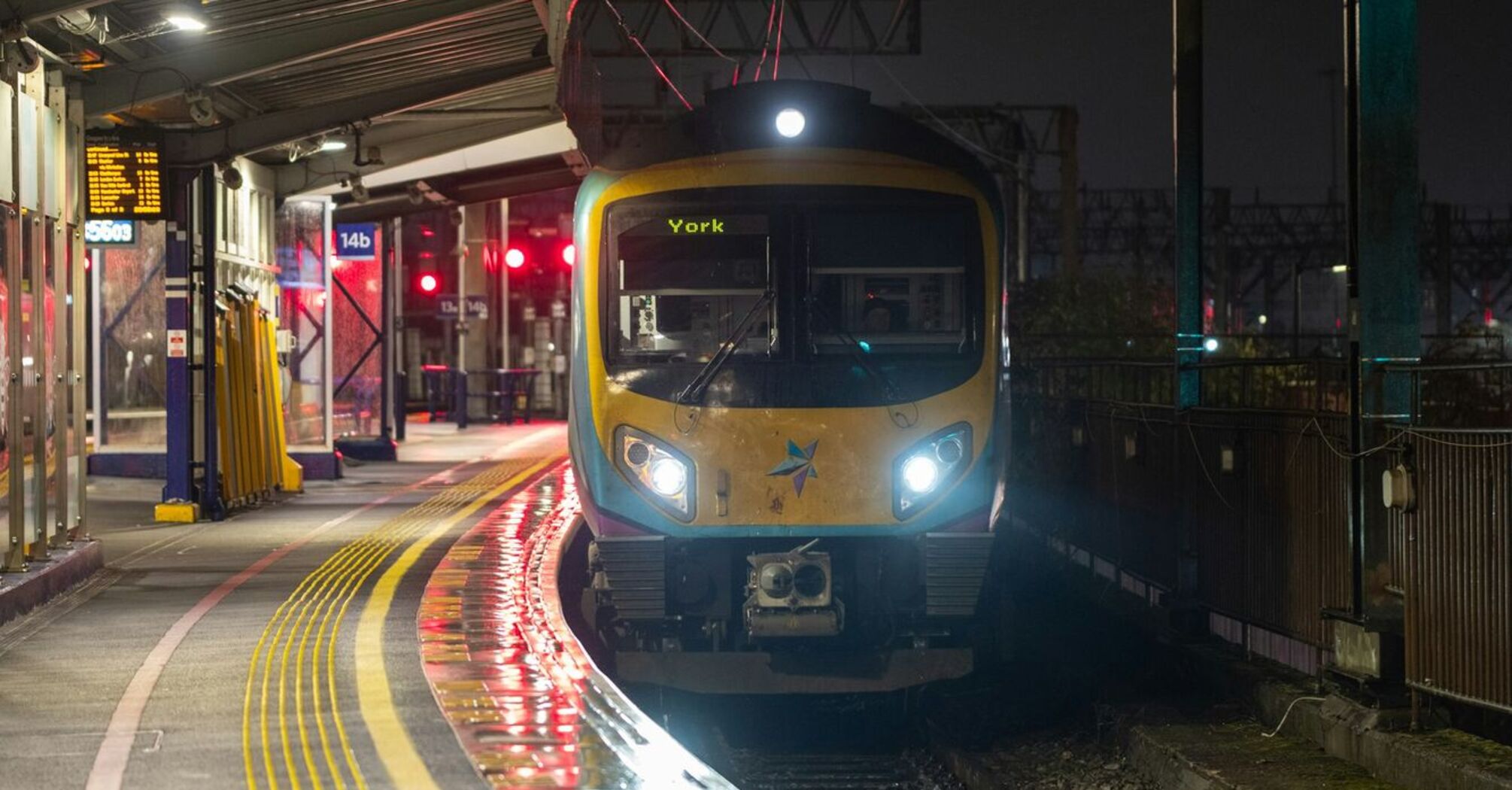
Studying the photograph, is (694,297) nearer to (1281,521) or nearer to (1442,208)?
(1281,521)

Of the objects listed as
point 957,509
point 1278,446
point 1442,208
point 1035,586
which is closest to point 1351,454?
point 1278,446

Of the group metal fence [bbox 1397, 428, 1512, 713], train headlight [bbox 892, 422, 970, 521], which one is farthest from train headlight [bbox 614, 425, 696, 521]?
metal fence [bbox 1397, 428, 1512, 713]

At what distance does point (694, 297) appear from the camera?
31.9 feet

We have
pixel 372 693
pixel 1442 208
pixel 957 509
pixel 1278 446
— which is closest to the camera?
pixel 372 693

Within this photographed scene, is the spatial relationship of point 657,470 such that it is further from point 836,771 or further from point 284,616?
point 284,616

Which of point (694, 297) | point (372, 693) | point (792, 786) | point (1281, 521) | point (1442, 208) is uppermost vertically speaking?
point (1442, 208)

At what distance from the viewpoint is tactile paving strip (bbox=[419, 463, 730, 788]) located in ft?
23.1

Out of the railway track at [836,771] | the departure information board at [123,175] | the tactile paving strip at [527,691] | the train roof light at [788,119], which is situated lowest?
the railway track at [836,771]

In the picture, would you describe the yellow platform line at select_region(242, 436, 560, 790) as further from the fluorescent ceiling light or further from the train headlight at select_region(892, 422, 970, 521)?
the fluorescent ceiling light

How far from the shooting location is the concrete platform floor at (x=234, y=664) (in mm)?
7109

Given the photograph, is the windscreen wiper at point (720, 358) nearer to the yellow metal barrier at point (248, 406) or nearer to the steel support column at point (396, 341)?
the yellow metal barrier at point (248, 406)

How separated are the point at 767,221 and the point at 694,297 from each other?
544mm

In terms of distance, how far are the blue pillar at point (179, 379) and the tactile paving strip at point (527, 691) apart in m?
4.23

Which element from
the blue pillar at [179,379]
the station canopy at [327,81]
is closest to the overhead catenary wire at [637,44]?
the station canopy at [327,81]
